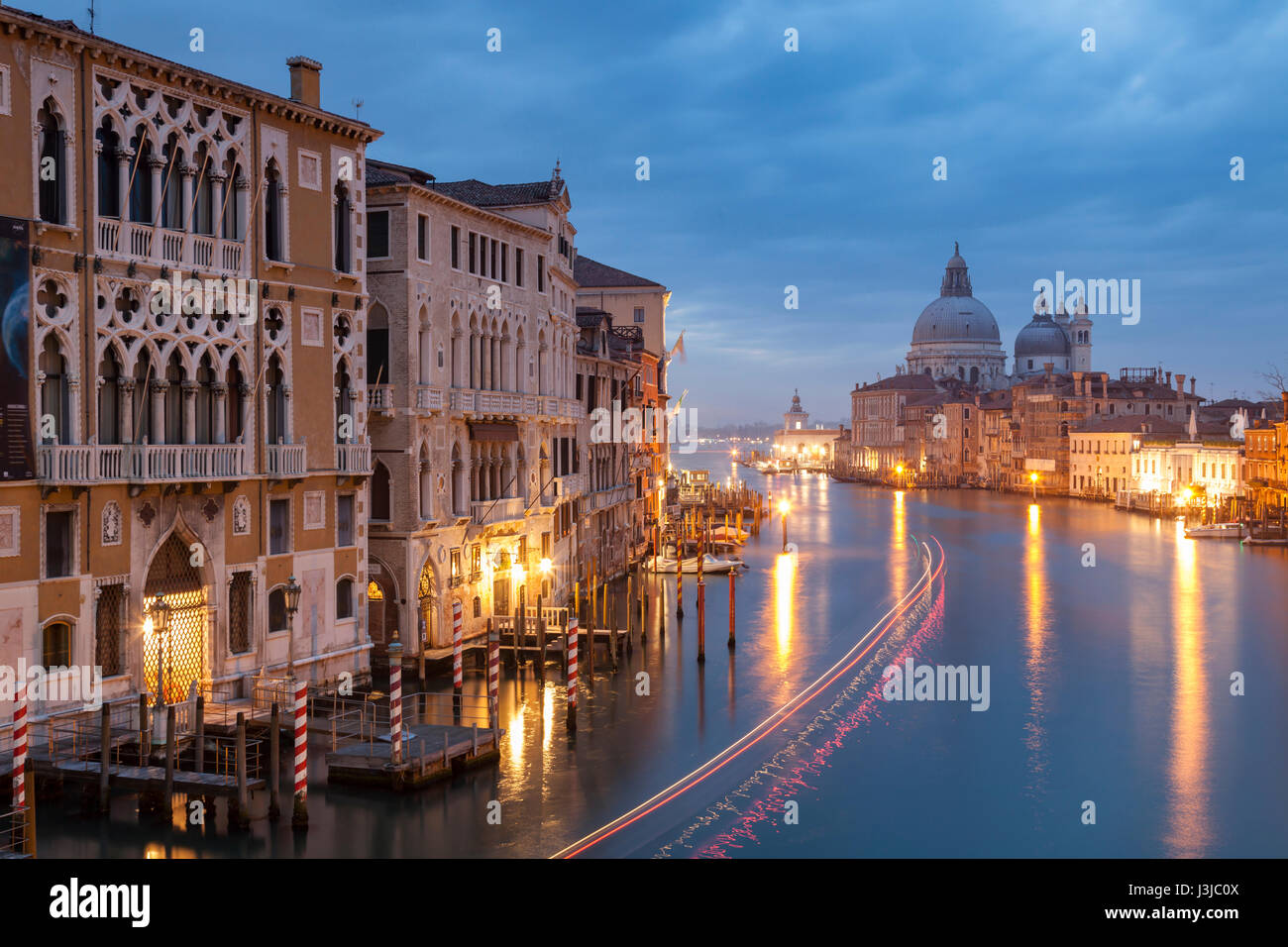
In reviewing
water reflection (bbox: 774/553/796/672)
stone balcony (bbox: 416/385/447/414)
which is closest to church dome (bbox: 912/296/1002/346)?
water reflection (bbox: 774/553/796/672)

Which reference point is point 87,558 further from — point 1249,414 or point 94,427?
point 1249,414

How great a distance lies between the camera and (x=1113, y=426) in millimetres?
93375

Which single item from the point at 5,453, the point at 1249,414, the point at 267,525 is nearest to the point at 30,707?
the point at 5,453

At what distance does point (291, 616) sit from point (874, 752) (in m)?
9.74

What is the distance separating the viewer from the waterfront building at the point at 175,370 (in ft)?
54.1

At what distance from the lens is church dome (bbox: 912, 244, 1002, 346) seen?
16500 cm

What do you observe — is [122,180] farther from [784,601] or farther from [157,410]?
[784,601]

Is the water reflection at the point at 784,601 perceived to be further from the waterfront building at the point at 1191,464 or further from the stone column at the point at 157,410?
the waterfront building at the point at 1191,464

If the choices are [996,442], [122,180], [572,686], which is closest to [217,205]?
[122,180]

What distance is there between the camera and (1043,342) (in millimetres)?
155125

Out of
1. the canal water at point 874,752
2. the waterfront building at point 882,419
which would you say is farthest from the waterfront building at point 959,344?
the canal water at point 874,752

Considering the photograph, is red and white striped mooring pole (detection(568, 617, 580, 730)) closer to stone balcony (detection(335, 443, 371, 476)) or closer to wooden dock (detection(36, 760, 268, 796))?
stone balcony (detection(335, 443, 371, 476))

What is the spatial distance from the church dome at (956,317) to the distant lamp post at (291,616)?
152660 millimetres

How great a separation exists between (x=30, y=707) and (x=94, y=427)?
12.5ft
